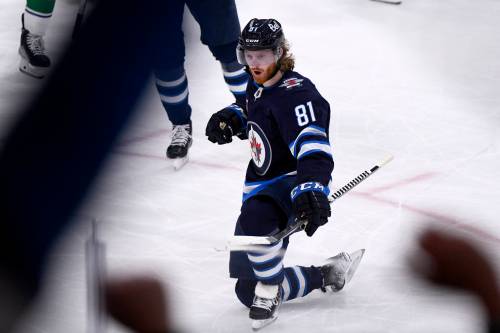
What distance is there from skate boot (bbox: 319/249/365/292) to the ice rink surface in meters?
0.04

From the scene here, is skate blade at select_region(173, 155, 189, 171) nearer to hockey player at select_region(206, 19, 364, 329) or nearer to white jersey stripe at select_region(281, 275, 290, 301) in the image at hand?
hockey player at select_region(206, 19, 364, 329)

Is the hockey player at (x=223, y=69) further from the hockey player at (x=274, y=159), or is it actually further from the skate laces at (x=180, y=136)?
the hockey player at (x=274, y=159)

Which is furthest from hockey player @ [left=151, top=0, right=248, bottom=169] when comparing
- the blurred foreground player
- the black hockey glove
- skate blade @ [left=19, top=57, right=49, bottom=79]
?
the blurred foreground player

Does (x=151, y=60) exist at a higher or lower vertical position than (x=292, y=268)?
higher

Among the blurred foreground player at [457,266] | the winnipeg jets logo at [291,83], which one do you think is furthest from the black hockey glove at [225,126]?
the blurred foreground player at [457,266]

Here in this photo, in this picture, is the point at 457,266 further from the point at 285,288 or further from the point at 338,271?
Result: the point at 338,271

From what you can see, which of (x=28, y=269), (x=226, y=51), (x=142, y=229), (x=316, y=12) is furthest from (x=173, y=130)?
(x=28, y=269)

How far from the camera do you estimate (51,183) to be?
1.63 ft

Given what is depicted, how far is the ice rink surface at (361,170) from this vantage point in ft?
8.34

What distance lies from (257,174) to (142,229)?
0.87 metres

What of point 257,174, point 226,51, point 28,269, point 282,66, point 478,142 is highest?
point 28,269

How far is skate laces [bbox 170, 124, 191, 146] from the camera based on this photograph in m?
3.73

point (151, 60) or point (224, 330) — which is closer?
point (151, 60)

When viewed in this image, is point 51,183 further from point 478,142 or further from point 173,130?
point 478,142
